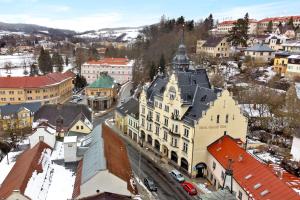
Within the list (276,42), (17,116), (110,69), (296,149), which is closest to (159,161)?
(296,149)

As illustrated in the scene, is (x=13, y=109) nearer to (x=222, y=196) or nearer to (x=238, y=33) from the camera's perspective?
(x=222, y=196)

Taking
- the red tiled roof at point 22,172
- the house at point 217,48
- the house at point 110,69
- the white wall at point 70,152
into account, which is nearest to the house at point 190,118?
the white wall at point 70,152

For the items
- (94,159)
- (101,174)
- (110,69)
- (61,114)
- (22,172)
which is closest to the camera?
(101,174)

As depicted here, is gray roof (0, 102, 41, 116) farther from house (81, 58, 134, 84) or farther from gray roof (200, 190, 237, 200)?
gray roof (200, 190, 237, 200)

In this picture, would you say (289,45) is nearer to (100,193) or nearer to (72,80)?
(72,80)

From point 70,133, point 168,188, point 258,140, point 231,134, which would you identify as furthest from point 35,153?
point 258,140

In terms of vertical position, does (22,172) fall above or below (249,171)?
above
